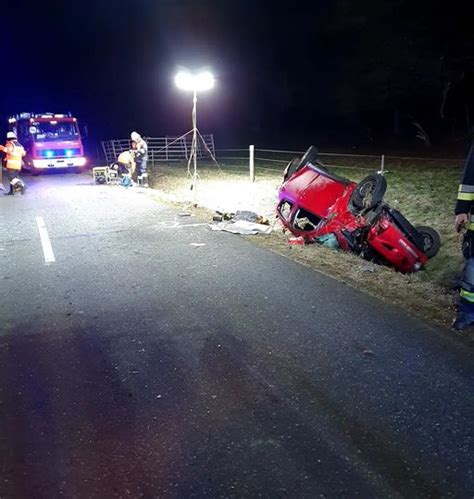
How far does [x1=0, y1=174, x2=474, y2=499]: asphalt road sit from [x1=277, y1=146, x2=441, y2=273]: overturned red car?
1.41 meters

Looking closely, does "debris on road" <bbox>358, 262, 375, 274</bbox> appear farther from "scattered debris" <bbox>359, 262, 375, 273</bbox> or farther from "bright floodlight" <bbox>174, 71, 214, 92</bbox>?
"bright floodlight" <bbox>174, 71, 214, 92</bbox>

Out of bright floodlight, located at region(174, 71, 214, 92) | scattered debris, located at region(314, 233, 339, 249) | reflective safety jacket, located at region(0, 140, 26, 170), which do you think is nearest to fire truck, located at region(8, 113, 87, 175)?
reflective safety jacket, located at region(0, 140, 26, 170)

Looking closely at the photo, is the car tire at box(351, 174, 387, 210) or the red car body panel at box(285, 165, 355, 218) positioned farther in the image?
the red car body panel at box(285, 165, 355, 218)

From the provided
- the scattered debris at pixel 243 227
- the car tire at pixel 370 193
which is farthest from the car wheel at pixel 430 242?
the scattered debris at pixel 243 227

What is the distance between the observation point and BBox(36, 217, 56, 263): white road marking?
23.8 ft

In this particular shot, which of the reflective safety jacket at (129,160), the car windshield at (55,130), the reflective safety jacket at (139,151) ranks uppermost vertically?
the car windshield at (55,130)

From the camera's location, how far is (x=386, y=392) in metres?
3.61

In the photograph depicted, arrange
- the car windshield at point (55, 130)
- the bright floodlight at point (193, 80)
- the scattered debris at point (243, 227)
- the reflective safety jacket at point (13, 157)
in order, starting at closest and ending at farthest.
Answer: the scattered debris at point (243, 227) → the bright floodlight at point (193, 80) → the reflective safety jacket at point (13, 157) → the car windshield at point (55, 130)

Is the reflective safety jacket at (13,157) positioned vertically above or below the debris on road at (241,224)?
above

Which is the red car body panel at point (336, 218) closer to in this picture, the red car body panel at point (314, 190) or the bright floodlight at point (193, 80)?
the red car body panel at point (314, 190)

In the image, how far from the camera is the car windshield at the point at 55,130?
66.2 ft

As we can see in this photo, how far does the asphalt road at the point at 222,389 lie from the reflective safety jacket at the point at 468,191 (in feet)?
3.86

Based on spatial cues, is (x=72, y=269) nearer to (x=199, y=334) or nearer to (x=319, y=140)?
(x=199, y=334)

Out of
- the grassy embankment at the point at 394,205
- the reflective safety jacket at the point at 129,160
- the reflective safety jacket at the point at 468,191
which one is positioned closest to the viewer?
the reflective safety jacket at the point at 468,191
